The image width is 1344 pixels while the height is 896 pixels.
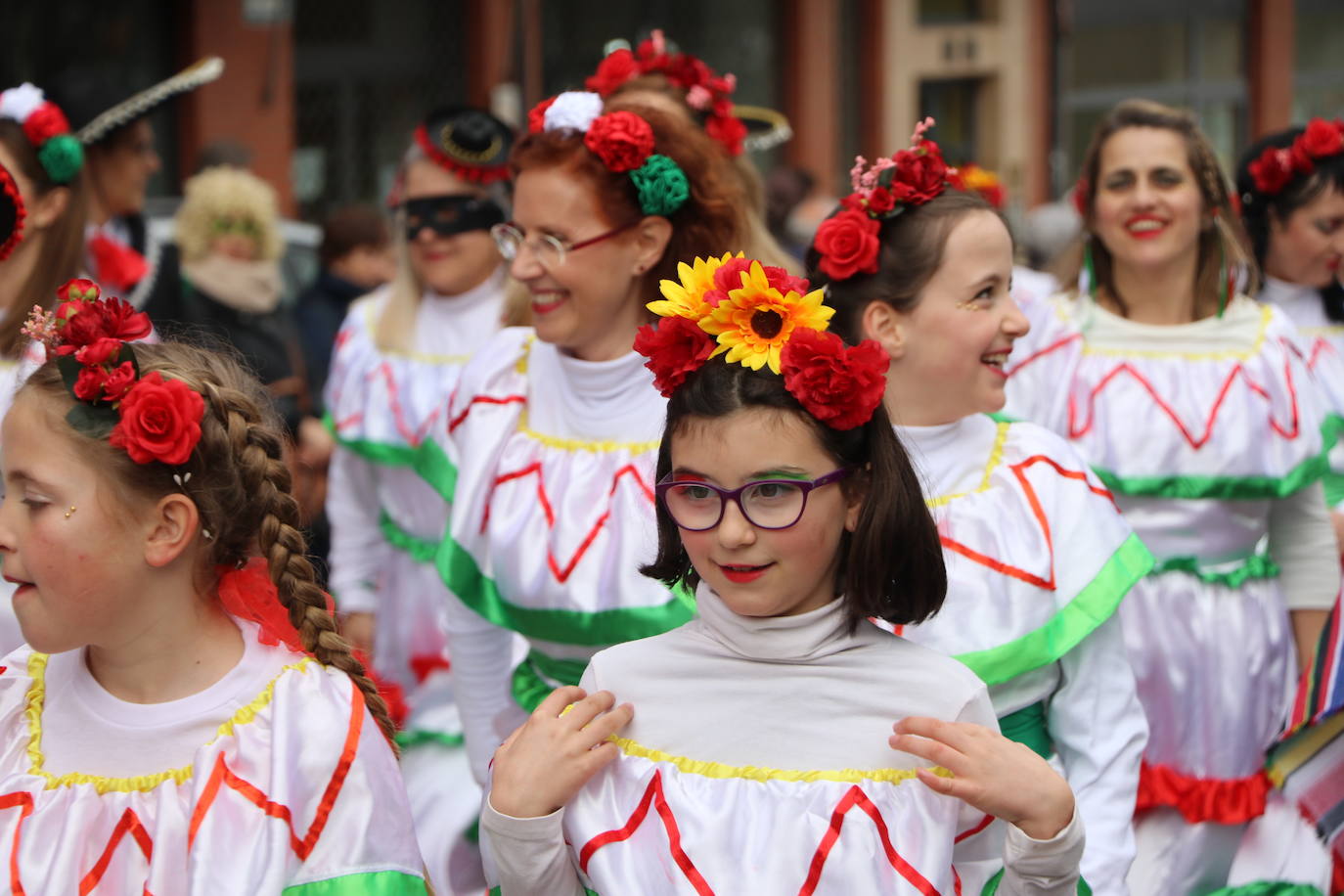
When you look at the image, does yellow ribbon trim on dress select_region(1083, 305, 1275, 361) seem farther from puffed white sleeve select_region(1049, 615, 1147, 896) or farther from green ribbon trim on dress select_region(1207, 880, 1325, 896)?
puffed white sleeve select_region(1049, 615, 1147, 896)

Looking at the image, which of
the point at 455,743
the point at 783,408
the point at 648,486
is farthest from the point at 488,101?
the point at 783,408

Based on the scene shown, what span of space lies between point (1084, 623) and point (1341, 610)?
1.58 metres

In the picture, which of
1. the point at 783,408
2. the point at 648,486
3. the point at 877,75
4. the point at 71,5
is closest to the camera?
the point at 783,408

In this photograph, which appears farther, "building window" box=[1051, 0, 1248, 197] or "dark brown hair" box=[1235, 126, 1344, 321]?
"building window" box=[1051, 0, 1248, 197]

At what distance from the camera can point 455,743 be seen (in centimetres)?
477

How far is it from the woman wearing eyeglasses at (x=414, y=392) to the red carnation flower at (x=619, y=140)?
5.57 feet

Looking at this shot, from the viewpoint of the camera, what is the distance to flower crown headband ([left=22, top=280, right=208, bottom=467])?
7.82 feet

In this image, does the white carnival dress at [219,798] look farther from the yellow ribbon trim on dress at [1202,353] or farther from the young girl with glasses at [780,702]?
the yellow ribbon trim on dress at [1202,353]

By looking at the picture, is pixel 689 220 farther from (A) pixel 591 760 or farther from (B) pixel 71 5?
(B) pixel 71 5

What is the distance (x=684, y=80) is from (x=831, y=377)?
2661mm

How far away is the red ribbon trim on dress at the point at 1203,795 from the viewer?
4.09 meters

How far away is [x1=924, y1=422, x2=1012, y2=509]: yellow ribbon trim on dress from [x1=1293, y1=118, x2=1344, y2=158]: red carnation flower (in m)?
2.48

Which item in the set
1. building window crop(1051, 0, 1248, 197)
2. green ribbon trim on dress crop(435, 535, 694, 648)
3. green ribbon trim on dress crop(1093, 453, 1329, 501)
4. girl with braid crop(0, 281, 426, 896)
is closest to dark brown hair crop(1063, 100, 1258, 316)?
green ribbon trim on dress crop(1093, 453, 1329, 501)

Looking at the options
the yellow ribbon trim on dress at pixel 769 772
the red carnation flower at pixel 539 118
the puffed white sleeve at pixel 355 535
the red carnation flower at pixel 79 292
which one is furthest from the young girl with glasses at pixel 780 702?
the puffed white sleeve at pixel 355 535
